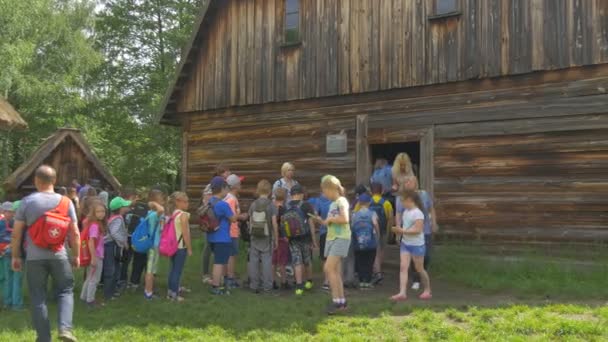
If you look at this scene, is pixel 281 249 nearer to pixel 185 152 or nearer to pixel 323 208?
pixel 323 208

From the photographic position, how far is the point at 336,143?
43.1 feet

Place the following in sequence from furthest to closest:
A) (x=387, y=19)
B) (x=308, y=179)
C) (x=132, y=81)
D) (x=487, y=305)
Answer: (x=132, y=81), (x=308, y=179), (x=387, y=19), (x=487, y=305)

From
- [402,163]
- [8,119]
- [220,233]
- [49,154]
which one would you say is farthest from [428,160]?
[49,154]

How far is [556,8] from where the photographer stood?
10.4 metres

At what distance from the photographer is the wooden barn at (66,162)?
18.4 meters

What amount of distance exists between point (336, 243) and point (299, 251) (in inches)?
67.0

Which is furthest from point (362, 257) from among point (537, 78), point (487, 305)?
point (537, 78)

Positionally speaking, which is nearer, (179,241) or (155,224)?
Answer: (179,241)

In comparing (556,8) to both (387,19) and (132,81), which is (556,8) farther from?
(132,81)

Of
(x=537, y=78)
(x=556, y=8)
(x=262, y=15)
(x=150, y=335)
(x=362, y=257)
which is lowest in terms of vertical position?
(x=150, y=335)

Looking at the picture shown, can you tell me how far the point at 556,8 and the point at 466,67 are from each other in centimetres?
184

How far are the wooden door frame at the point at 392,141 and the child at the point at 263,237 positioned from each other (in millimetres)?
3984

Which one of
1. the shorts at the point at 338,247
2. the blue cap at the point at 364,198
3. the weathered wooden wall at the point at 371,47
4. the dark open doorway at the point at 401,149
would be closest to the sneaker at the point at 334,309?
the shorts at the point at 338,247

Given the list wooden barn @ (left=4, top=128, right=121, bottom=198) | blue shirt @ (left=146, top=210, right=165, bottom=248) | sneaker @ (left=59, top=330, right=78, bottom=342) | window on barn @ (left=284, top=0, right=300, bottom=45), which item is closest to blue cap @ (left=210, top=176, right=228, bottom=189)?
blue shirt @ (left=146, top=210, right=165, bottom=248)
